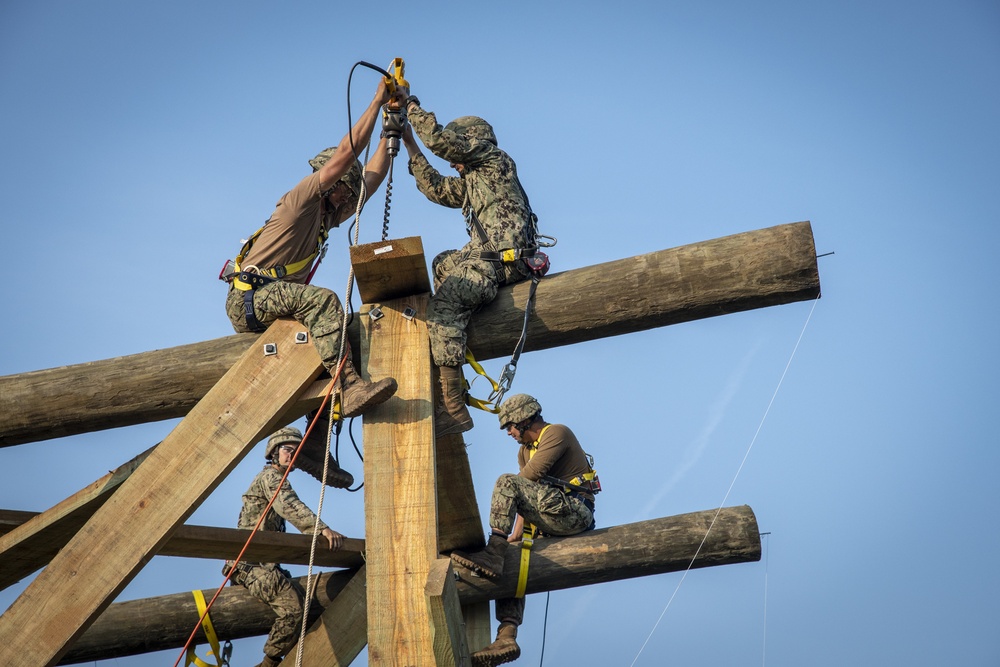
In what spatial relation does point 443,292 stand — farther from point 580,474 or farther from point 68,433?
point 580,474

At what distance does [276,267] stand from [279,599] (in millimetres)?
2889

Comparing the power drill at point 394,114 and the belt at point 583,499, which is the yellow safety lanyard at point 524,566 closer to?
the belt at point 583,499

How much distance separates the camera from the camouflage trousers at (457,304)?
5965 millimetres

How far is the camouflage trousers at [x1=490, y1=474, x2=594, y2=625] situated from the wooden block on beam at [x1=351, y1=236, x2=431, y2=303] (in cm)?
248

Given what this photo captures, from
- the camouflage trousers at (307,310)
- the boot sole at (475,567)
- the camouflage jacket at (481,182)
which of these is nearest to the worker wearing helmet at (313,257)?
the camouflage trousers at (307,310)

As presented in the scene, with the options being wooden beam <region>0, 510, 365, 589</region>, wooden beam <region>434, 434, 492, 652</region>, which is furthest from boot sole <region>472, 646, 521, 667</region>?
wooden beam <region>0, 510, 365, 589</region>

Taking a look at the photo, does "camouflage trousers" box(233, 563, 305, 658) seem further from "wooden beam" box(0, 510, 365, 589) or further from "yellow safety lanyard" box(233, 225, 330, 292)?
"yellow safety lanyard" box(233, 225, 330, 292)

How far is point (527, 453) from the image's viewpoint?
9.20m

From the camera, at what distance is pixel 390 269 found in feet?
19.4

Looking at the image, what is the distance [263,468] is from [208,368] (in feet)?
9.58

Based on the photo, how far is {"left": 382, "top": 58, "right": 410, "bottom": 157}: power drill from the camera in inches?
251

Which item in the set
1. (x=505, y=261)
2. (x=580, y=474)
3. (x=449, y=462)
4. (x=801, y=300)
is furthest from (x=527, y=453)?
(x=801, y=300)

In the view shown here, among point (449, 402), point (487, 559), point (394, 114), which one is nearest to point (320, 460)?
point (487, 559)

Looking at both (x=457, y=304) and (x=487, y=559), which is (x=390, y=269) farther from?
(x=487, y=559)
